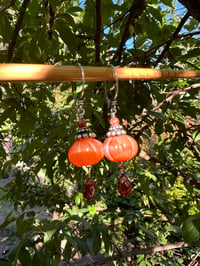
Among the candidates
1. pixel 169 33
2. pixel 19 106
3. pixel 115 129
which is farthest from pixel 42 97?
pixel 115 129

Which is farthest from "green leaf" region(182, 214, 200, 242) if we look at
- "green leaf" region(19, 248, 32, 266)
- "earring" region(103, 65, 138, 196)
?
"green leaf" region(19, 248, 32, 266)

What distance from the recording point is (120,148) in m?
0.46

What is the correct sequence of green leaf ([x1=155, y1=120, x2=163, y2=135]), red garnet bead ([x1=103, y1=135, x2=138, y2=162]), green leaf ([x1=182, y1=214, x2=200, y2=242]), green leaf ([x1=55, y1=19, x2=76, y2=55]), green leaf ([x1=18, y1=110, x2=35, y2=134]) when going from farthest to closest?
green leaf ([x1=155, y1=120, x2=163, y2=135])
green leaf ([x1=18, y1=110, x2=35, y2=134])
green leaf ([x1=55, y1=19, x2=76, y2=55])
green leaf ([x1=182, y1=214, x2=200, y2=242])
red garnet bead ([x1=103, y1=135, x2=138, y2=162])

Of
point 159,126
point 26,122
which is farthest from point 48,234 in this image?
point 159,126

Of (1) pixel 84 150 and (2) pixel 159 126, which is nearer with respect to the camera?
(1) pixel 84 150

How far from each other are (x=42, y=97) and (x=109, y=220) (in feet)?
2.61

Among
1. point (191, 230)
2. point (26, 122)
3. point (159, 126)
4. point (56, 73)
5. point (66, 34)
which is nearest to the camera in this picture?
point (56, 73)

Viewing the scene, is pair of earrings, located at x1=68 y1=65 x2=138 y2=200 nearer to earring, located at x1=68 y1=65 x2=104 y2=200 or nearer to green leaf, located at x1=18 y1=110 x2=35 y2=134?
earring, located at x1=68 y1=65 x2=104 y2=200

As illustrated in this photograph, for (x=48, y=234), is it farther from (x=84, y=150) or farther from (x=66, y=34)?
(x=66, y=34)

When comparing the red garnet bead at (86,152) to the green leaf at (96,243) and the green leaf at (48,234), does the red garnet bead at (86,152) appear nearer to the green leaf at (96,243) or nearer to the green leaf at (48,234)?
the green leaf at (48,234)

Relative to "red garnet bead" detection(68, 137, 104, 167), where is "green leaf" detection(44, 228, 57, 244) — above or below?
below

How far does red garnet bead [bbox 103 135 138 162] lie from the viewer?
47 cm

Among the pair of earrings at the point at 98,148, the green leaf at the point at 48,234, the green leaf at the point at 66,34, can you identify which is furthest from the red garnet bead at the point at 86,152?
the green leaf at the point at 66,34

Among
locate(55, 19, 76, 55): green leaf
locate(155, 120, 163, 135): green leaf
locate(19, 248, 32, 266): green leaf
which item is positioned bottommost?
locate(19, 248, 32, 266): green leaf
